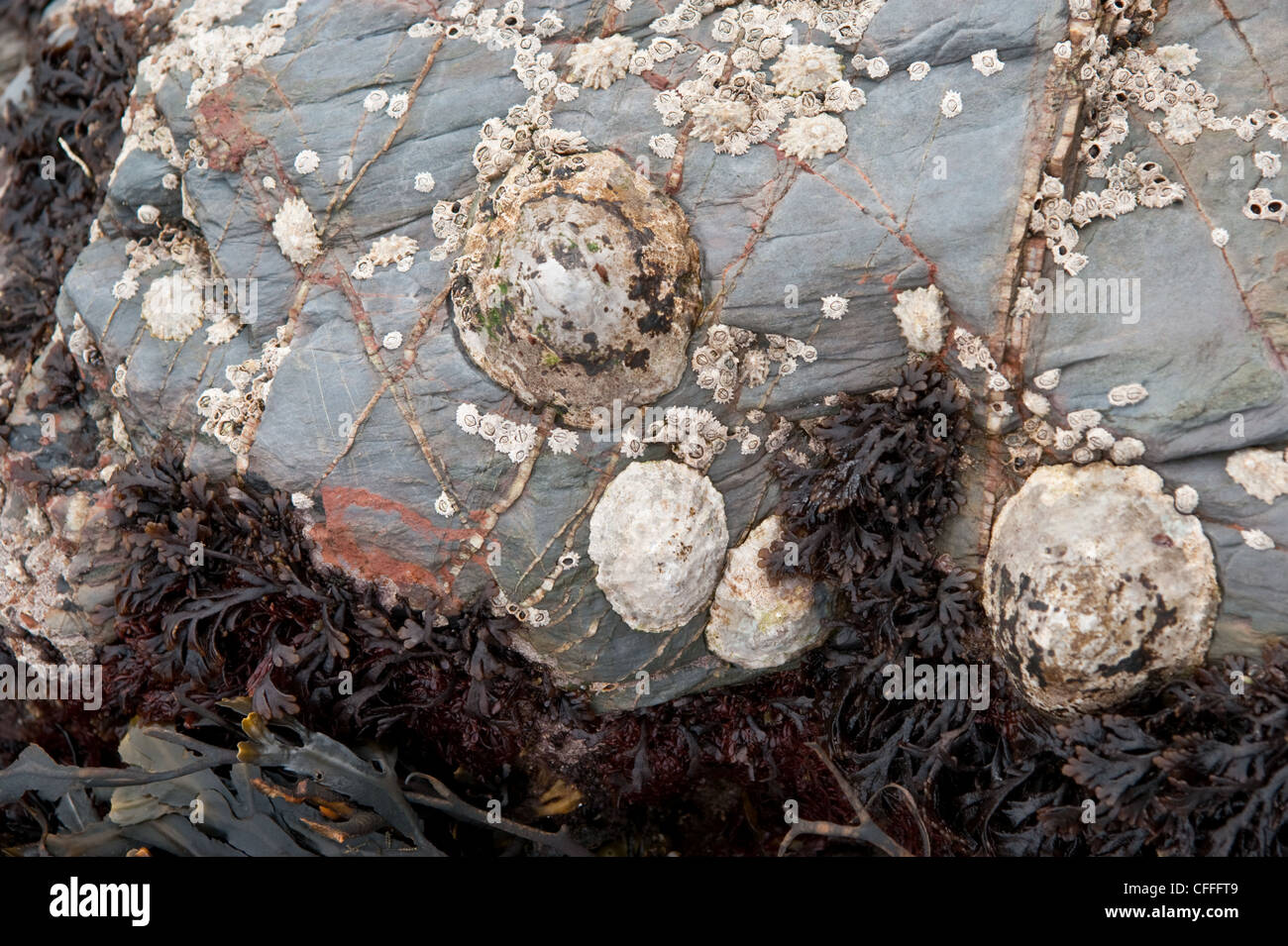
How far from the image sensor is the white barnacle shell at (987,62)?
332 cm

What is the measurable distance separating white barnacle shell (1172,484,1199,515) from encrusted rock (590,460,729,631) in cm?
167

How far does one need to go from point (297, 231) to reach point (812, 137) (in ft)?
7.26

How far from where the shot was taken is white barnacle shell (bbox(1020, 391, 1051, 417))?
10.9ft

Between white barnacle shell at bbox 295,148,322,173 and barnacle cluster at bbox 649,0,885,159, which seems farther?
white barnacle shell at bbox 295,148,322,173

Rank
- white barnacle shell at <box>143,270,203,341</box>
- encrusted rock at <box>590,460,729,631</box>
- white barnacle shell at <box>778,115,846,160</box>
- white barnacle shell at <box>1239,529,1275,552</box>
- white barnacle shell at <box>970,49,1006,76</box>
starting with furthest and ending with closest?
white barnacle shell at <box>143,270,203,341</box> → encrusted rock at <box>590,460,729,631</box> → white barnacle shell at <box>778,115,846,160</box> → white barnacle shell at <box>970,49,1006,76</box> → white barnacle shell at <box>1239,529,1275,552</box>

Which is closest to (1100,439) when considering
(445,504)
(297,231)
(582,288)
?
(582,288)

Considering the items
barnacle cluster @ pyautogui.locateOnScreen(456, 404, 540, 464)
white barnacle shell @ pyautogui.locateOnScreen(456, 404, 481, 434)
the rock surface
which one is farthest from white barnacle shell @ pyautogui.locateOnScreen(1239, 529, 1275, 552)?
white barnacle shell @ pyautogui.locateOnScreen(456, 404, 481, 434)

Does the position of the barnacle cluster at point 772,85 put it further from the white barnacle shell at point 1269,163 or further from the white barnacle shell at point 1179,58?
the white barnacle shell at point 1269,163

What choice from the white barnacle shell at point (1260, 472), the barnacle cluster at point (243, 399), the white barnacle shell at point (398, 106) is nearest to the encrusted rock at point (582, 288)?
the white barnacle shell at point (398, 106)

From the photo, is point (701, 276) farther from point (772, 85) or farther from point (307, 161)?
point (307, 161)

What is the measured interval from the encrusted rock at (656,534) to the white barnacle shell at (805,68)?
5.19 ft

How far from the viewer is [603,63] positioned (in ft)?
11.9

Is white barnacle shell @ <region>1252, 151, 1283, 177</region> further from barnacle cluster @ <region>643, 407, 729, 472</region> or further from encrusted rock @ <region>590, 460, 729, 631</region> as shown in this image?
encrusted rock @ <region>590, 460, 729, 631</region>
